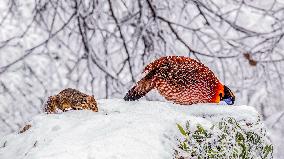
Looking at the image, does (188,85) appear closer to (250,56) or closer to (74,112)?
(74,112)

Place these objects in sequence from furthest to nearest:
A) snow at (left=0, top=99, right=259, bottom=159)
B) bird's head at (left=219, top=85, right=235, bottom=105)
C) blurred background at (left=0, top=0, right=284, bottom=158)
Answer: blurred background at (left=0, top=0, right=284, bottom=158)
bird's head at (left=219, top=85, right=235, bottom=105)
snow at (left=0, top=99, right=259, bottom=159)

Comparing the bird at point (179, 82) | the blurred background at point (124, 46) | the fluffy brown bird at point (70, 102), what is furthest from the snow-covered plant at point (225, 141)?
the blurred background at point (124, 46)

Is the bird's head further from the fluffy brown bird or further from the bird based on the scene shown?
the fluffy brown bird

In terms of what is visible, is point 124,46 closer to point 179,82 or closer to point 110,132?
point 179,82

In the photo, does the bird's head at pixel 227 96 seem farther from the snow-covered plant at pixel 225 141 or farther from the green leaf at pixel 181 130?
the green leaf at pixel 181 130

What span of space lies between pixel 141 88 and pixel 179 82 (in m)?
0.24

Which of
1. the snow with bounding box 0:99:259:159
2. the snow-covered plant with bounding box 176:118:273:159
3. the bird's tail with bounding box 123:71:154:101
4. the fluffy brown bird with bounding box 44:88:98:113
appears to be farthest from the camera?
the bird's tail with bounding box 123:71:154:101

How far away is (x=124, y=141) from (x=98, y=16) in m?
3.45

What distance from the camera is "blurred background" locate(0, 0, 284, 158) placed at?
5.82m

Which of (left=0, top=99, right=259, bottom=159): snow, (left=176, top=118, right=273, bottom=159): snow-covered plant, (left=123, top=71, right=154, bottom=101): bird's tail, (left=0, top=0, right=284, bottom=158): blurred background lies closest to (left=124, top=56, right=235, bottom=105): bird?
(left=123, top=71, right=154, bottom=101): bird's tail

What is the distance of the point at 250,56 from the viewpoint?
6.04 metres

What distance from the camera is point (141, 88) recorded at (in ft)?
11.9

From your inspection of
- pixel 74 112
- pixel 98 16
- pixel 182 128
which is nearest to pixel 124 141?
pixel 182 128

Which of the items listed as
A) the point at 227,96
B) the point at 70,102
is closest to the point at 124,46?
the point at 227,96
